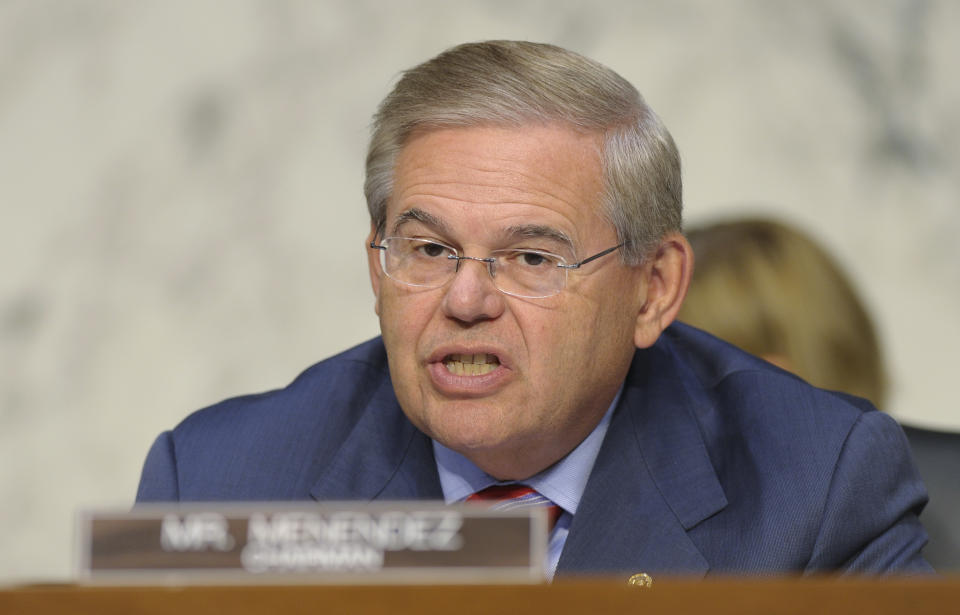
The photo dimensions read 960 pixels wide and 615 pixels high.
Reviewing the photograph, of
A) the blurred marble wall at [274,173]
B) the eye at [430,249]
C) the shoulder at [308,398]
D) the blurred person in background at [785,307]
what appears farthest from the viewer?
the blurred marble wall at [274,173]

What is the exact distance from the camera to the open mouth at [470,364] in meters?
1.75

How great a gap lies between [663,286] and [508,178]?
0.37 m

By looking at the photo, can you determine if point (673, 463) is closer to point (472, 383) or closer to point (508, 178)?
point (472, 383)

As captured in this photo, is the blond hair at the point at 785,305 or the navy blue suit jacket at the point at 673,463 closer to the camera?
the navy blue suit jacket at the point at 673,463

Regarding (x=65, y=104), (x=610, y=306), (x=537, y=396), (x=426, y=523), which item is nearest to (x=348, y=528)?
(x=426, y=523)

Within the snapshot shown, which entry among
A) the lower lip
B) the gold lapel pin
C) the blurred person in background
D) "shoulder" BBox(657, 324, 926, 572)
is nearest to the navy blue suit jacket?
"shoulder" BBox(657, 324, 926, 572)

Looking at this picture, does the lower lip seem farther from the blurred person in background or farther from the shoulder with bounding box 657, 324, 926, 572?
the blurred person in background

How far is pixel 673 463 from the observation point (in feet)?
6.27

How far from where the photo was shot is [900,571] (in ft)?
5.72

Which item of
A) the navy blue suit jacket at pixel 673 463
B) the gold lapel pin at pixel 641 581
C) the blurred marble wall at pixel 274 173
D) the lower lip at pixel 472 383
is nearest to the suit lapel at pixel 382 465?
the navy blue suit jacket at pixel 673 463

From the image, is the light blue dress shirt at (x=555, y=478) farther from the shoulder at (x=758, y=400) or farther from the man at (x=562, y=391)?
the shoulder at (x=758, y=400)

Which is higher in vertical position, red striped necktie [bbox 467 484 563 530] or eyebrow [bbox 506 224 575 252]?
eyebrow [bbox 506 224 575 252]

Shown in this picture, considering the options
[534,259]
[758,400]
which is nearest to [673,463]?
[758,400]

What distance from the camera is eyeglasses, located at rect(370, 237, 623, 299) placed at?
Answer: 5.77 ft
